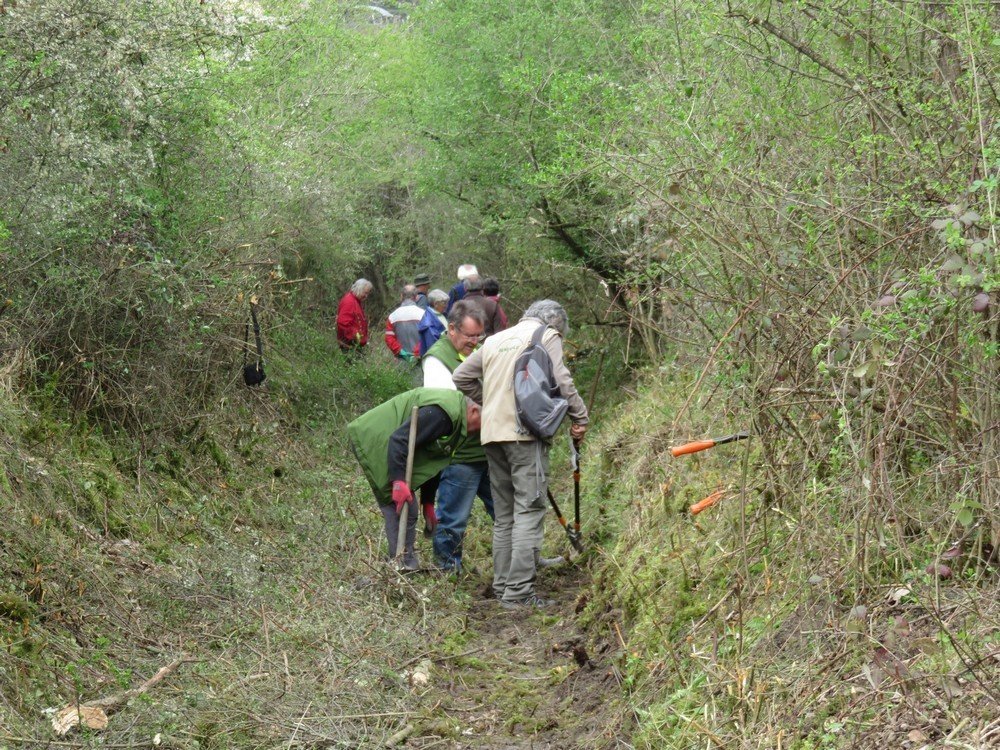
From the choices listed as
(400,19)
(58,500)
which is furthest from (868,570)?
(400,19)

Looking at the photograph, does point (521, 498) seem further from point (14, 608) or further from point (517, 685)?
point (14, 608)

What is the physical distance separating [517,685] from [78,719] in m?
2.59

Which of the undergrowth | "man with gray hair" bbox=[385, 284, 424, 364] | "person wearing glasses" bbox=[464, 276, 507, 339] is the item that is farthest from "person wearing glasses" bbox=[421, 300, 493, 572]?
"man with gray hair" bbox=[385, 284, 424, 364]

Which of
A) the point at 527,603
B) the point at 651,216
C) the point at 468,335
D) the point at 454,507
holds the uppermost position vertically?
the point at 651,216

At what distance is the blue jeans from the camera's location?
9055mm

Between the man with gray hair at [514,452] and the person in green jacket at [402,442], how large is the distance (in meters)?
0.30

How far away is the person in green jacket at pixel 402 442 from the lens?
8.37 m

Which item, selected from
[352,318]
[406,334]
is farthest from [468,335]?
[352,318]

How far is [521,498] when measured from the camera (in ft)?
28.1

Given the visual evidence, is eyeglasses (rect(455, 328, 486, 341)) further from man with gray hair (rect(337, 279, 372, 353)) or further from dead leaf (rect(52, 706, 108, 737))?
man with gray hair (rect(337, 279, 372, 353))

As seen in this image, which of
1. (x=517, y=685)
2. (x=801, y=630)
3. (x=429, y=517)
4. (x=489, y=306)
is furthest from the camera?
(x=489, y=306)

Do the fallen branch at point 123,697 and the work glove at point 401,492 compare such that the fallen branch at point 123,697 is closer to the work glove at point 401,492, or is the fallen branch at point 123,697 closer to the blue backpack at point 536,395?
the work glove at point 401,492

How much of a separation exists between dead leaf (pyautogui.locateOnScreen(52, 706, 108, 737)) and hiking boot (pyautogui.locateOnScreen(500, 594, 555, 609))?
3.61 meters

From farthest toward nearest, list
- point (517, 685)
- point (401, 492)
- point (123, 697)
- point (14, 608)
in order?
→ point (401, 492)
point (517, 685)
point (14, 608)
point (123, 697)
